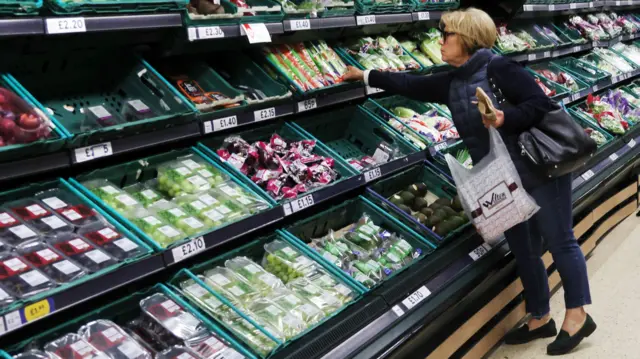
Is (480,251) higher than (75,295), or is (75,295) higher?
(75,295)

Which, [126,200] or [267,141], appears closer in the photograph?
[126,200]

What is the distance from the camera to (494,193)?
9.37 ft

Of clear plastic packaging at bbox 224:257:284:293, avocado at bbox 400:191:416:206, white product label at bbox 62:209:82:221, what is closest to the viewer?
white product label at bbox 62:209:82:221

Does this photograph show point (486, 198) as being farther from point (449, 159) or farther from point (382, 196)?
point (382, 196)

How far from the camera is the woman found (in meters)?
2.71

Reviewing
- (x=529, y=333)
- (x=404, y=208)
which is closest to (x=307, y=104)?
(x=404, y=208)

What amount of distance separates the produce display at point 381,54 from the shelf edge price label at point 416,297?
141 centimetres

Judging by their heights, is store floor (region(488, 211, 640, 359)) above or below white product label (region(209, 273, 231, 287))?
below

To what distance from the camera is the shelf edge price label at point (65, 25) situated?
1864 mm

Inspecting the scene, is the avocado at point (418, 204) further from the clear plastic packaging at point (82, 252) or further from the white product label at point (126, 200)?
the clear plastic packaging at point (82, 252)

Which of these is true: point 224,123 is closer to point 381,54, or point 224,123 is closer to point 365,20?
point 365,20

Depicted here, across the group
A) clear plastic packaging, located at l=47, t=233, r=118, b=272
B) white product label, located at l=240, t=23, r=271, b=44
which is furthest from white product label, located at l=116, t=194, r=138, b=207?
white product label, located at l=240, t=23, r=271, b=44

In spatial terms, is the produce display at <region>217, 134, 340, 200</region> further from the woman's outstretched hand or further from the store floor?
the store floor

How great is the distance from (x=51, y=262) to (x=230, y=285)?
73 centimetres
